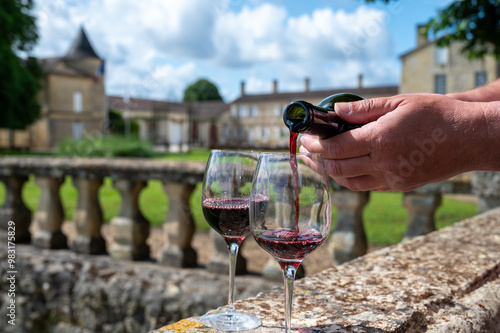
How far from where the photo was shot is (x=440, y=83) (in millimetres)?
27031

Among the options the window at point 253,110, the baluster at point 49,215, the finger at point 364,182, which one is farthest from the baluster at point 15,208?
the window at point 253,110

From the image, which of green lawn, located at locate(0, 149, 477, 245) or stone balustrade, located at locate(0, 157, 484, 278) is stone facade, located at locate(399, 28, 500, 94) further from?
stone balustrade, located at locate(0, 157, 484, 278)

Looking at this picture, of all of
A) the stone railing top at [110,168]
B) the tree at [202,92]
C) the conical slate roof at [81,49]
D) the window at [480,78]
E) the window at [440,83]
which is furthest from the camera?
the tree at [202,92]

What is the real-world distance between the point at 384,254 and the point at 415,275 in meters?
0.27

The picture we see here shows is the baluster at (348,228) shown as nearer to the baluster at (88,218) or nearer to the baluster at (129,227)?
the baluster at (129,227)

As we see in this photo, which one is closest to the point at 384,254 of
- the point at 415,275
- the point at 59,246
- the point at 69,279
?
the point at 415,275

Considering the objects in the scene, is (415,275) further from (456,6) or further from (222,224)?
(456,6)

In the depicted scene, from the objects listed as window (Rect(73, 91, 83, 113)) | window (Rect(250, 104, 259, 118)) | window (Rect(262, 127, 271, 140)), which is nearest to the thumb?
window (Rect(262, 127, 271, 140))

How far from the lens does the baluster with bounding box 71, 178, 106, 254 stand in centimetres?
388

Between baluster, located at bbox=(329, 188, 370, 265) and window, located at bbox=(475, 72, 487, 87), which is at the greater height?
window, located at bbox=(475, 72, 487, 87)

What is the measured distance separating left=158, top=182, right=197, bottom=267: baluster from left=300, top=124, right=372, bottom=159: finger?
2.21 m

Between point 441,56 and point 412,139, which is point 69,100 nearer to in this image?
point 441,56

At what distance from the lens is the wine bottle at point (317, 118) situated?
122 cm

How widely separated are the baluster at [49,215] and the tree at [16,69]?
22.8m
